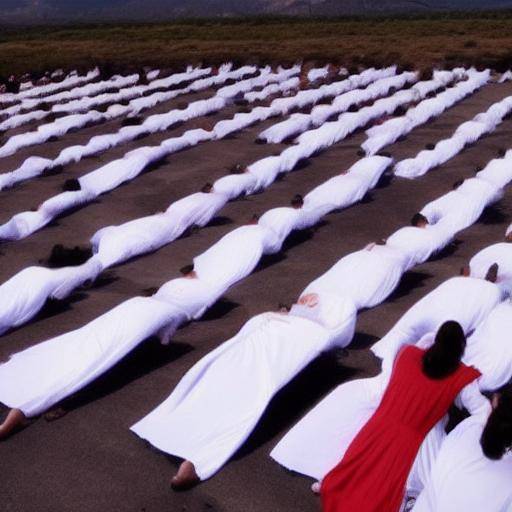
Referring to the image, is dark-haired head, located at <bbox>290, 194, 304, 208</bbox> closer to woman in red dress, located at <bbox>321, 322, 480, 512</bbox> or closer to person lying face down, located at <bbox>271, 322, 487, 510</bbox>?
person lying face down, located at <bbox>271, 322, 487, 510</bbox>

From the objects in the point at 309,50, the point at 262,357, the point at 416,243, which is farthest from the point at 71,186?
the point at 309,50

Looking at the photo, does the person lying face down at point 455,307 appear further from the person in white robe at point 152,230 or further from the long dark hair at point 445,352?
the person in white robe at point 152,230

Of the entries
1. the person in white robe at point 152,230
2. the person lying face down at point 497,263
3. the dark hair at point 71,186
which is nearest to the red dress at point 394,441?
the person lying face down at point 497,263

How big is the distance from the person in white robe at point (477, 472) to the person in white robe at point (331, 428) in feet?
2.62

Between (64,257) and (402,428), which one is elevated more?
(402,428)

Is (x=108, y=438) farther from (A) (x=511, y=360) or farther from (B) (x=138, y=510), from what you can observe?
(A) (x=511, y=360)

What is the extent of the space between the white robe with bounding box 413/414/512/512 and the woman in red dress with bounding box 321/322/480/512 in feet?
0.60

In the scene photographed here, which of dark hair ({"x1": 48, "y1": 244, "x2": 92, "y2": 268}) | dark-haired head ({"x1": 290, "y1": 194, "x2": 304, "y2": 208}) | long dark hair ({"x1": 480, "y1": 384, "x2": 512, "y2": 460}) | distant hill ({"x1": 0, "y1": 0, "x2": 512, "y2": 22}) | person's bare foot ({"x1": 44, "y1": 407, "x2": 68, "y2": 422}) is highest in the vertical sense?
long dark hair ({"x1": 480, "y1": 384, "x2": 512, "y2": 460})

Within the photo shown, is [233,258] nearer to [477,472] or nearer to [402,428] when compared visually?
[402,428]

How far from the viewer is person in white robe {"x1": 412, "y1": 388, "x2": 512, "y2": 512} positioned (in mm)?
3717

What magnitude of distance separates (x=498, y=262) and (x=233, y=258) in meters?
2.80

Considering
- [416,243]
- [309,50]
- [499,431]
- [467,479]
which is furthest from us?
[309,50]

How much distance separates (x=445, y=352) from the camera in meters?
4.15

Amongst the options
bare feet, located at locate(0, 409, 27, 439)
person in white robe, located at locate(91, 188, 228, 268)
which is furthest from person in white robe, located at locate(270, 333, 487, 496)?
person in white robe, located at locate(91, 188, 228, 268)
